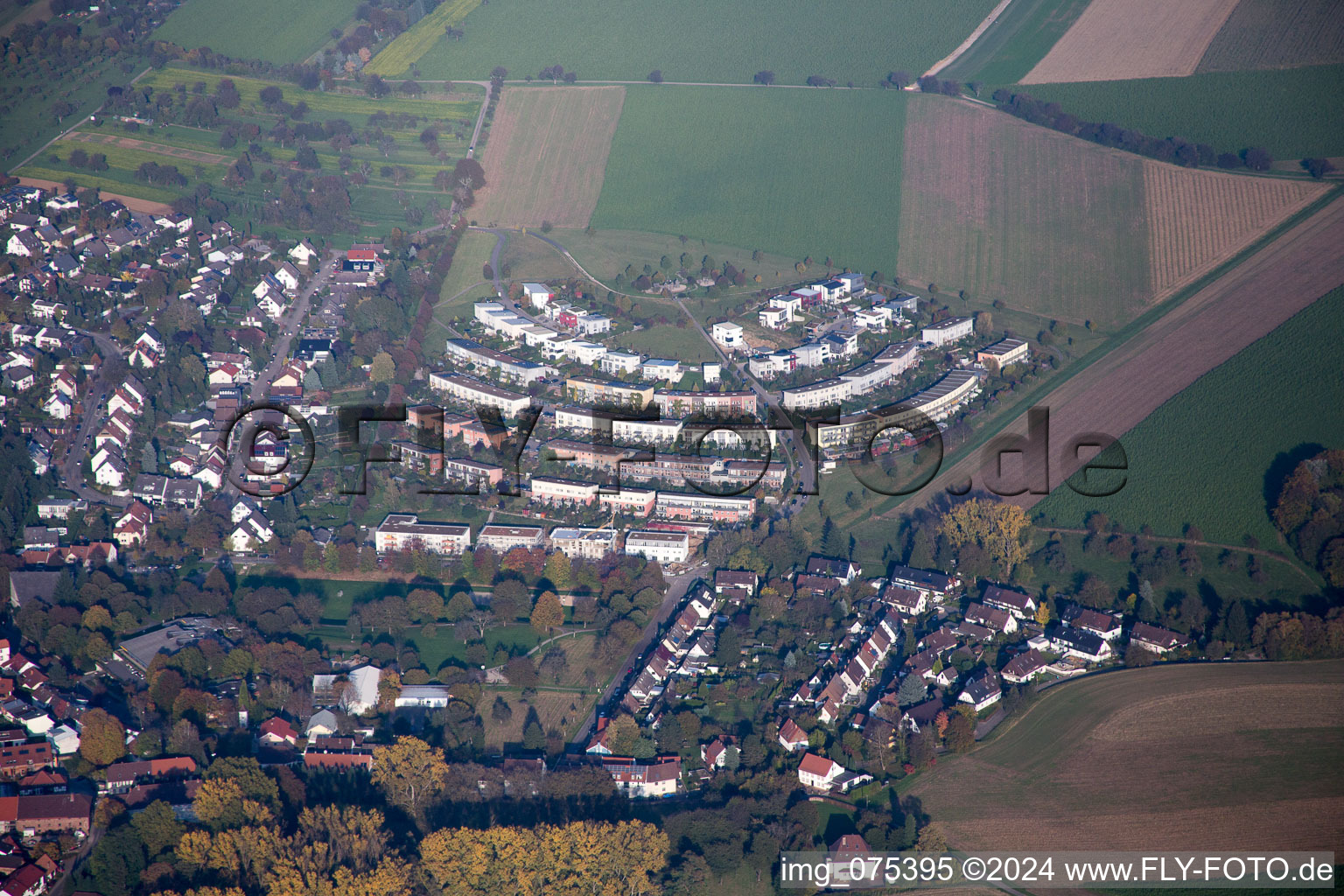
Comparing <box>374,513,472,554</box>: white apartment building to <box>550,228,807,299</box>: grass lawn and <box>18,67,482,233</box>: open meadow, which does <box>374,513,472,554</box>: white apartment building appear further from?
<box>18,67,482,233</box>: open meadow

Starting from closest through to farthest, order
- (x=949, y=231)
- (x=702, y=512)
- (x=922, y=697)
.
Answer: (x=922, y=697) < (x=702, y=512) < (x=949, y=231)

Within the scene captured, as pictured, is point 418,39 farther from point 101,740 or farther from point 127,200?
point 101,740

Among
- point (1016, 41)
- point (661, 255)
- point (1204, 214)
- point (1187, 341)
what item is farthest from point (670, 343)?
point (1016, 41)

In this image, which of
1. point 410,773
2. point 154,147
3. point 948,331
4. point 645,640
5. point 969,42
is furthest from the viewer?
point 969,42

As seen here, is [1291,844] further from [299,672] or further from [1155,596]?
[299,672]

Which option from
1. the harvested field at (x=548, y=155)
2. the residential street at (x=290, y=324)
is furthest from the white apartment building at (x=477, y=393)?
the harvested field at (x=548, y=155)

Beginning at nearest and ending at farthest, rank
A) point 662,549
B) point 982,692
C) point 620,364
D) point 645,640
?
point 982,692, point 645,640, point 662,549, point 620,364

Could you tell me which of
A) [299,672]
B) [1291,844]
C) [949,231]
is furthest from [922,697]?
[949,231]
